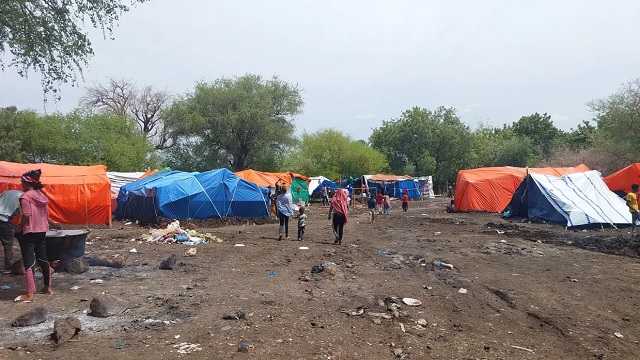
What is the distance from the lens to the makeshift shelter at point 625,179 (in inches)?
792

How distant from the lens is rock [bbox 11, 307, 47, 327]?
16.7 feet

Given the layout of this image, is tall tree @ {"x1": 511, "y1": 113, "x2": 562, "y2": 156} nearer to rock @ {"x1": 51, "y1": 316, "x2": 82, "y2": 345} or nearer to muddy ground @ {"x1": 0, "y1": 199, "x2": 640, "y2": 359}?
muddy ground @ {"x1": 0, "y1": 199, "x2": 640, "y2": 359}

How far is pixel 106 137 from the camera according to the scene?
34750 mm

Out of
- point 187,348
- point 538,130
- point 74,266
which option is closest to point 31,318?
point 187,348

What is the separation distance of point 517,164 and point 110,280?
54638 millimetres

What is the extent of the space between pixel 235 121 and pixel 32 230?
33.3 metres

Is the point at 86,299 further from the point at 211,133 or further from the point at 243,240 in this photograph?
the point at 211,133

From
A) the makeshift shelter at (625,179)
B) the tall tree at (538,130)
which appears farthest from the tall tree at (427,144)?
the makeshift shelter at (625,179)

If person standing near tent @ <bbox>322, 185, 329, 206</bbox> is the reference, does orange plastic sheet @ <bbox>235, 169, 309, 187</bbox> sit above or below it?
above

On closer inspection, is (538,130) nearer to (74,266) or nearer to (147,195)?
(147,195)

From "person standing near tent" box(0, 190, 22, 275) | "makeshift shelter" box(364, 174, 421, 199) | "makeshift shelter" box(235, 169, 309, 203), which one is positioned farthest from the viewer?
"makeshift shelter" box(364, 174, 421, 199)

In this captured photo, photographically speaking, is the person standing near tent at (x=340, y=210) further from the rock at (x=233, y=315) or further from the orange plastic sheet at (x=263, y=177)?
the orange plastic sheet at (x=263, y=177)

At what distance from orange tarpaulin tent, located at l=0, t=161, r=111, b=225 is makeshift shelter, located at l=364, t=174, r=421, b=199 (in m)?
23.7

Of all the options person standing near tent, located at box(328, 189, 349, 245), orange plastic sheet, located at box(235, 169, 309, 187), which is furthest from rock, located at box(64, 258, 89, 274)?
orange plastic sheet, located at box(235, 169, 309, 187)
